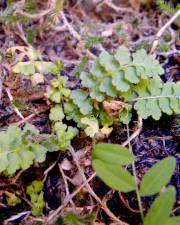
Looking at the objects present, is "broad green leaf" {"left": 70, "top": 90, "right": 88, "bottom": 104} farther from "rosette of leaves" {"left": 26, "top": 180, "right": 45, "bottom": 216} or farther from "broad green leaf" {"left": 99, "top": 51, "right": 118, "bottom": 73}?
"rosette of leaves" {"left": 26, "top": 180, "right": 45, "bottom": 216}

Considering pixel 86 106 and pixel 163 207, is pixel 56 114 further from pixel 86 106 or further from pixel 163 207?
pixel 163 207

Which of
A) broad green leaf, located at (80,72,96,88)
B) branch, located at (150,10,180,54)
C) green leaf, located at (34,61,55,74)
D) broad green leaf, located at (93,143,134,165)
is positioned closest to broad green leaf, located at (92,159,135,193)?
broad green leaf, located at (93,143,134,165)

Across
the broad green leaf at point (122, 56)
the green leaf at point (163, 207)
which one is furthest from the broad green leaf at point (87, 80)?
the green leaf at point (163, 207)

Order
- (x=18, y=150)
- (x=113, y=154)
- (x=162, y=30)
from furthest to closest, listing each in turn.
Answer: (x=162, y=30)
(x=18, y=150)
(x=113, y=154)

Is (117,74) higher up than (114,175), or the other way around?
(117,74)

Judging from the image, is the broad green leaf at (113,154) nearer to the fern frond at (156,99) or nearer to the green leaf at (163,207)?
the green leaf at (163,207)

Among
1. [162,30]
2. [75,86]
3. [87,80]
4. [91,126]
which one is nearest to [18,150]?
[91,126]
